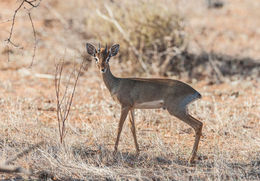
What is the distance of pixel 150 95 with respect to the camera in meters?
5.74

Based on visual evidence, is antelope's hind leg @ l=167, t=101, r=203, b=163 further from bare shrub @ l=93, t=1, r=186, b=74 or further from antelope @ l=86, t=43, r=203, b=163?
bare shrub @ l=93, t=1, r=186, b=74

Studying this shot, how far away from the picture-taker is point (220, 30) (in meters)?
14.9

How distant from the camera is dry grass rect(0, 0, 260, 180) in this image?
4.95 meters

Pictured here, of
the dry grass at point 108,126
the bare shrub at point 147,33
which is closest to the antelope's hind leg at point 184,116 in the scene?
the dry grass at point 108,126

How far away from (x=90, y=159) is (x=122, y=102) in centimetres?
98

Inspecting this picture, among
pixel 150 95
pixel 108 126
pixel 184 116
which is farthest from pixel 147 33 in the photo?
pixel 184 116

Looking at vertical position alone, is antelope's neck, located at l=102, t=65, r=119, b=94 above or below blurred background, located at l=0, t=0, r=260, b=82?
below

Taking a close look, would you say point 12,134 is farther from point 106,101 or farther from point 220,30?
point 220,30

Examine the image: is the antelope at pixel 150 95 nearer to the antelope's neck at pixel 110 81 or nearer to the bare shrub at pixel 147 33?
the antelope's neck at pixel 110 81

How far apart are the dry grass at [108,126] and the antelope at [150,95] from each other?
16.2 inches

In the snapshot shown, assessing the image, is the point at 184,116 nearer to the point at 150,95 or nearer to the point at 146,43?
the point at 150,95

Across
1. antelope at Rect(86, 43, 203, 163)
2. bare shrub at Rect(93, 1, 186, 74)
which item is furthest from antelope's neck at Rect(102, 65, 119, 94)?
bare shrub at Rect(93, 1, 186, 74)

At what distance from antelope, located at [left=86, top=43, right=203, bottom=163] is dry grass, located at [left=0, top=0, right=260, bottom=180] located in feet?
1.35

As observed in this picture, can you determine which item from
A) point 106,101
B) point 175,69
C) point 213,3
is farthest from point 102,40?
point 213,3
